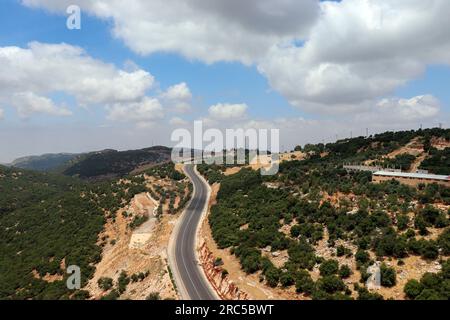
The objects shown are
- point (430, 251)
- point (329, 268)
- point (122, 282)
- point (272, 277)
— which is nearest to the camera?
point (430, 251)

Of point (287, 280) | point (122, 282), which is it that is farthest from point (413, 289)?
point (122, 282)

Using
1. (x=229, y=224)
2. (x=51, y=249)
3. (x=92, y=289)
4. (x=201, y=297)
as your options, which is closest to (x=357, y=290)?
(x=201, y=297)

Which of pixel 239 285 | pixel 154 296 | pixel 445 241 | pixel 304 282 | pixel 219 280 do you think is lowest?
pixel 154 296

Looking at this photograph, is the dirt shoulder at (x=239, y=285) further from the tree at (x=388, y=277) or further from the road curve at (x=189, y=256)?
the tree at (x=388, y=277)

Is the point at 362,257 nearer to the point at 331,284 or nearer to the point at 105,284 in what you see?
the point at 331,284

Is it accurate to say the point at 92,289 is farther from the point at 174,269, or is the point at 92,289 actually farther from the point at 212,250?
the point at 212,250

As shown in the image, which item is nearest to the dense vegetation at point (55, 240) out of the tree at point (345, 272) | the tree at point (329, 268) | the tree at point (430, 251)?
the tree at point (329, 268)

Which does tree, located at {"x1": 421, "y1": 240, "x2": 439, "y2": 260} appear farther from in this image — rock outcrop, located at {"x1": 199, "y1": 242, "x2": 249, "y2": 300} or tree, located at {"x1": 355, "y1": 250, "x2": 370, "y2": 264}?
rock outcrop, located at {"x1": 199, "y1": 242, "x2": 249, "y2": 300}
